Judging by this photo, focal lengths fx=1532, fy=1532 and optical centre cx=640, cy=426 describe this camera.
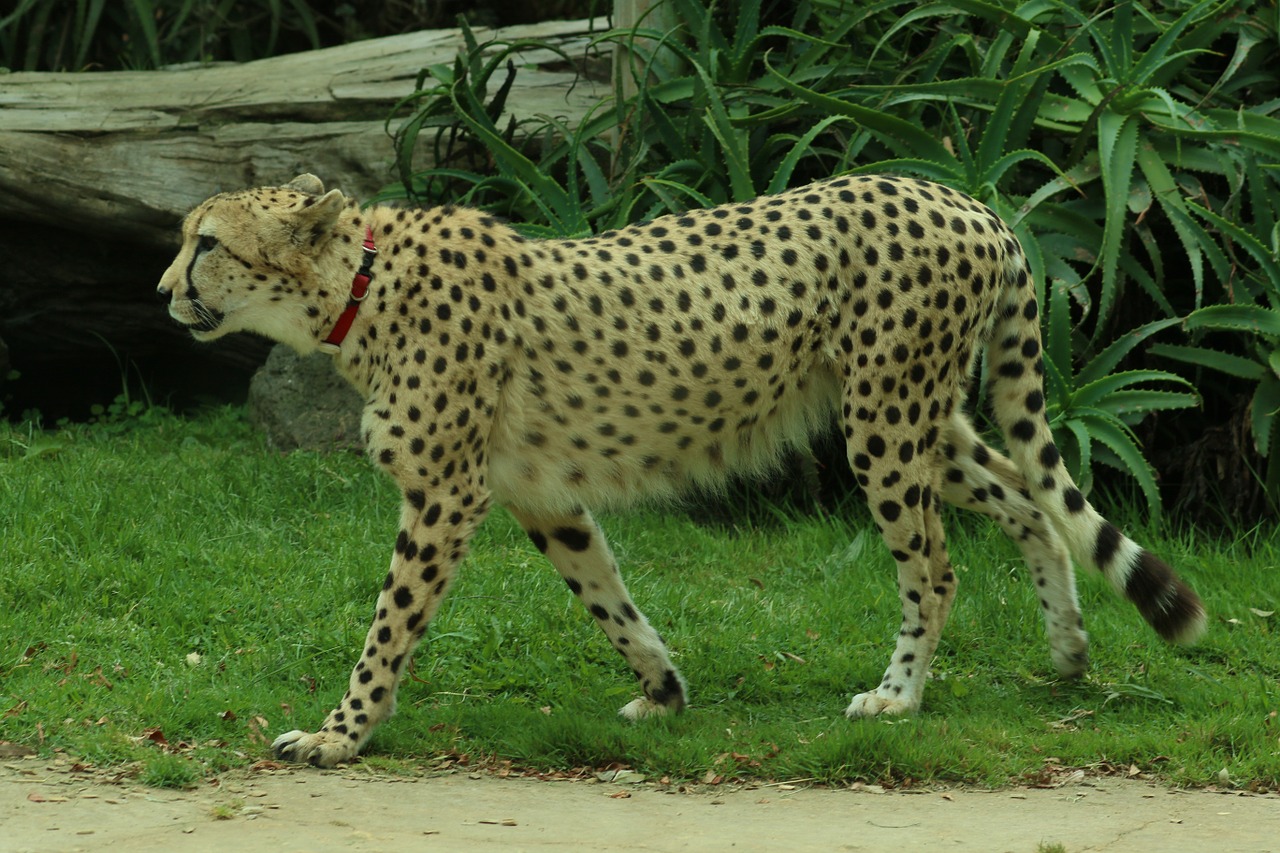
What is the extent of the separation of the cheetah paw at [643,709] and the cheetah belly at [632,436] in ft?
1.98

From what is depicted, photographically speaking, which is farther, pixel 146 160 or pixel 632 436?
pixel 146 160

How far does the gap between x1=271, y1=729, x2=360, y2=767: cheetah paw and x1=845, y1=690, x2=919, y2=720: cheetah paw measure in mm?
1474

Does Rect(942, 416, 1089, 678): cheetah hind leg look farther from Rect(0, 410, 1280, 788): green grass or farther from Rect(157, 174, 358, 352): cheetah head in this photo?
Rect(157, 174, 358, 352): cheetah head

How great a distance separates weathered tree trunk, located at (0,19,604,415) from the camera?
24.5 ft

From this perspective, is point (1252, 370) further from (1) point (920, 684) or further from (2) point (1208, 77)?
(1) point (920, 684)

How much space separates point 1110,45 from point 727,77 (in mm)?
1580

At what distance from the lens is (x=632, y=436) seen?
14.9 ft

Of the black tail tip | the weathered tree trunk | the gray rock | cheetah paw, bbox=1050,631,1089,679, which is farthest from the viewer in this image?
the weathered tree trunk

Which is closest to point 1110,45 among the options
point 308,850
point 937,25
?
point 937,25

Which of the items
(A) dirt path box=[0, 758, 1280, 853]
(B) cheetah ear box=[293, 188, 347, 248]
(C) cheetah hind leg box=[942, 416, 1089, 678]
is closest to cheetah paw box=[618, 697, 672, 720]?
(A) dirt path box=[0, 758, 1280, 853]

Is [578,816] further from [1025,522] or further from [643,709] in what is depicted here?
[1025,522]

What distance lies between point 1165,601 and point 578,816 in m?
1.92

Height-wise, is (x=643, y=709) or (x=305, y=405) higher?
(x=305, y=405)

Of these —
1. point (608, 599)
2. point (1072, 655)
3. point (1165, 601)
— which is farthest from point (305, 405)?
point (1165, 601)
